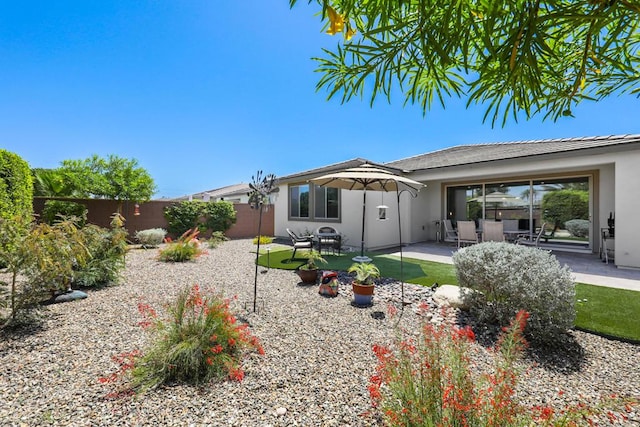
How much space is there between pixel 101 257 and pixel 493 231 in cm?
1105

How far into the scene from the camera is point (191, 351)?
2432 millimetres

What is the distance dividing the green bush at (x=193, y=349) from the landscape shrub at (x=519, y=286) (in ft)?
10.2

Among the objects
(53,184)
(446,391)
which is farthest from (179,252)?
(446,391)

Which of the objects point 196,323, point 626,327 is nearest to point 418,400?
point 196,323

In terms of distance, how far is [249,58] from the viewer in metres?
7.06

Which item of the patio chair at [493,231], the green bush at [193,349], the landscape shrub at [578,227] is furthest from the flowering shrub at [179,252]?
the landscape shrub at [578,227]

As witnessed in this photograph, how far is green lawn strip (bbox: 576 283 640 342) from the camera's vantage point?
334 centimetres

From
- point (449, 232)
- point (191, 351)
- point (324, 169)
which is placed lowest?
point (191, 351)

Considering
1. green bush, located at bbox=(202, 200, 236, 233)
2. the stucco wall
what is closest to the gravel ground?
the stucco wall

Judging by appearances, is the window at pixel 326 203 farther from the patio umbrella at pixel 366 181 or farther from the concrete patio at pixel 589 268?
the concrete patio at pixel 589 268

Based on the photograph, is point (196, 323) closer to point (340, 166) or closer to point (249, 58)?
point (249, 58)

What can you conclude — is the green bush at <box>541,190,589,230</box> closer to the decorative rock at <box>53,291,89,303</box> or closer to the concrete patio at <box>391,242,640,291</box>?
the concrete patio at <box>391,242,640,291</box>

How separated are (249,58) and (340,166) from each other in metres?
5.33

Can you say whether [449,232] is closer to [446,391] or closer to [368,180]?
[368,180]
